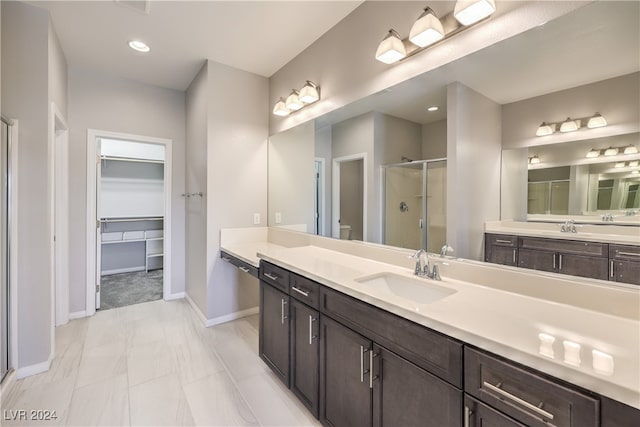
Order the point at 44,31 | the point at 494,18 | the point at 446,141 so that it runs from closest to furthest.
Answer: the point at 494,18
the point at 446,141
the point at 44,31

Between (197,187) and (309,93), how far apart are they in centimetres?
164

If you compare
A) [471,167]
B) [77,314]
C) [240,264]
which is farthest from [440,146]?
[77,314]

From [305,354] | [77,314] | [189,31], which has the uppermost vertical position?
[189,31]

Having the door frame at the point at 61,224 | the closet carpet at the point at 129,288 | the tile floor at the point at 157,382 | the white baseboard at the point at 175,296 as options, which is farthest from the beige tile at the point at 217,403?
the closet carpet at the point at 129,288

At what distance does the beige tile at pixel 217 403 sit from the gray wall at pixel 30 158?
Answer: 126 centimetres

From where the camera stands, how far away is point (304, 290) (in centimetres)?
165

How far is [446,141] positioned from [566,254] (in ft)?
2.59

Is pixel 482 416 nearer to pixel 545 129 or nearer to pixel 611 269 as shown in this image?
pixel 611 269

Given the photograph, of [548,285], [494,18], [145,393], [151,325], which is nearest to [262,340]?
[145,393]

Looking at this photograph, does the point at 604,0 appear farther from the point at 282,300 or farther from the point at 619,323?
the point at 282,300

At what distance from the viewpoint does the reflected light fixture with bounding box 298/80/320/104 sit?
2.44 meters

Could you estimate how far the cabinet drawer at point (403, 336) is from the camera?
3.10ft

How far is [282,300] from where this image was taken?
1865 millimetres

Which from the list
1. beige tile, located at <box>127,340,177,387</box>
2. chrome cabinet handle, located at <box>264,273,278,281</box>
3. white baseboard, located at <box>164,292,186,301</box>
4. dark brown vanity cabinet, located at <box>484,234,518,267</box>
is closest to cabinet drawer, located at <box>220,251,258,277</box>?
chrome cabinet handle, located at <box>264,273,278,281</box>
